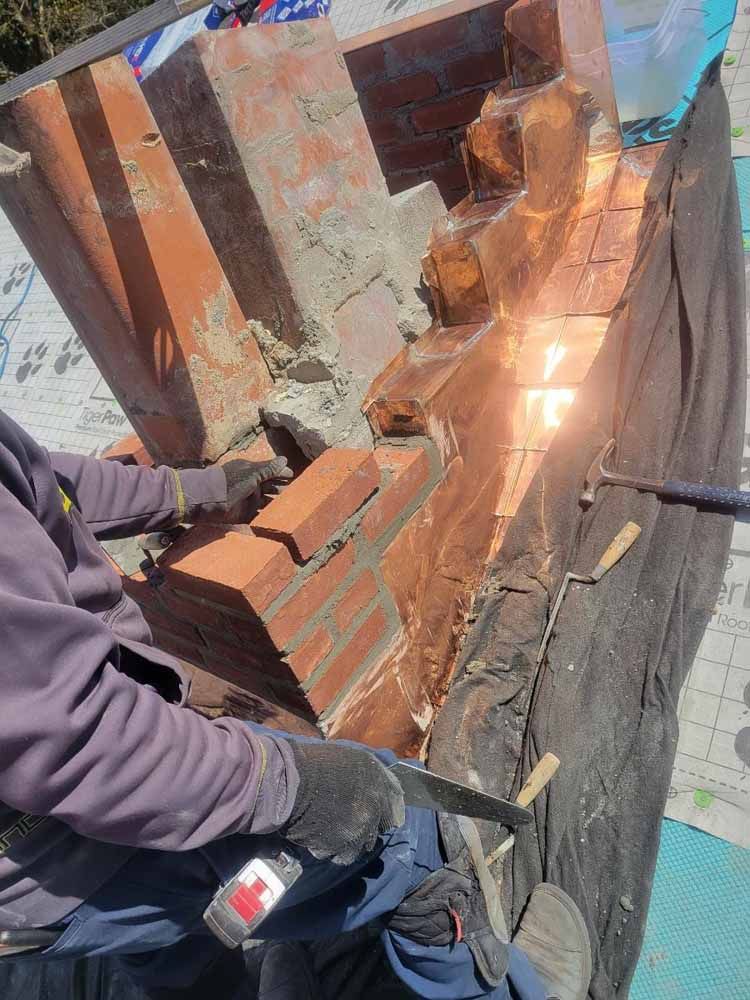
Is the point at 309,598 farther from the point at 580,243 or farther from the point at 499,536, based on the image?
the point at 580,243

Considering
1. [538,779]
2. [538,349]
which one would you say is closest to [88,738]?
[538,779]

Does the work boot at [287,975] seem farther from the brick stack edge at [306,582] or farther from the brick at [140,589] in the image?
the brick at [140,589]

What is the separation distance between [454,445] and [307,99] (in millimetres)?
898

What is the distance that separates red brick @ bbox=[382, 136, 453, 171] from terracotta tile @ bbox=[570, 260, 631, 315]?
947 millimetres

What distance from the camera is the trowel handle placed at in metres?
1.88

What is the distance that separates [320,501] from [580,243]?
1.56 meters

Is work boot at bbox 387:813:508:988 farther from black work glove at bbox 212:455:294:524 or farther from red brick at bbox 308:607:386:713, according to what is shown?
black work glove at bbox 212:455:294:524

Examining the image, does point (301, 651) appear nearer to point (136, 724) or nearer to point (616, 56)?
point (136, 724)

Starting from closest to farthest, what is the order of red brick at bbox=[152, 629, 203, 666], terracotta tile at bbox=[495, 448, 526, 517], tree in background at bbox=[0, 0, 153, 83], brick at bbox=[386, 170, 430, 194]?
1. red brick at bbox=[152, 629, 203, 666]
2. terracotta tile at bbox=[495, 448, 526, 517]
3. brick at bbox=[386, 170, 430, 194]
4. tree in background at bbox=[0, 0, 153, 83]

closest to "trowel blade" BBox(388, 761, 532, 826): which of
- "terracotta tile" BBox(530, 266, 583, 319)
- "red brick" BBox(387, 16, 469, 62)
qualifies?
"terracotta tile" BBox(530, 266, 583, 319)

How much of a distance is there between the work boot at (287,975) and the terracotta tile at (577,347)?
1.88m

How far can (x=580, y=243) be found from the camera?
240 cm

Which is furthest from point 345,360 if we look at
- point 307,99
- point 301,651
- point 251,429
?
point 301,651

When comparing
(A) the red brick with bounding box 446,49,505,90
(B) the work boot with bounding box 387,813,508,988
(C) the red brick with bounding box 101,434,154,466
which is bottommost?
(B) the work boot with bounding box 387,813,508,988
